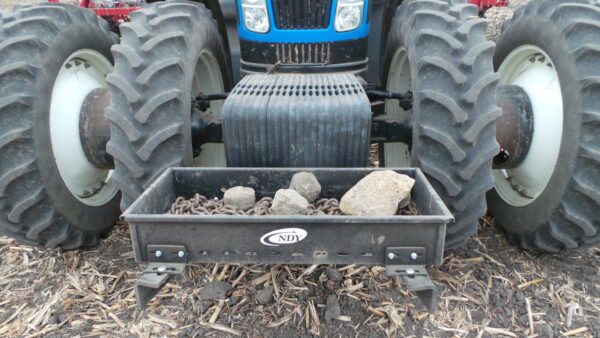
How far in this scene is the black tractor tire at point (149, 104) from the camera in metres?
2.10

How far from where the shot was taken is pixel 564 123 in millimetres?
2320

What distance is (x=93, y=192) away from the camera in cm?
300

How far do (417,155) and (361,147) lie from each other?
0.91ft

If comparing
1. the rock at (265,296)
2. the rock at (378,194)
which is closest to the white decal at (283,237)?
the rock at (378,194)

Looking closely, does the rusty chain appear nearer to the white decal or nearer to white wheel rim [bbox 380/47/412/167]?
the white decal

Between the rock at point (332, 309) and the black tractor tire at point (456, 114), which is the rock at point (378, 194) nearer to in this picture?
the black tractor tire at point (456, 114)

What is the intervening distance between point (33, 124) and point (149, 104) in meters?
0.78

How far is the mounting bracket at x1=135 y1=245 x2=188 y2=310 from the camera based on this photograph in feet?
5.36

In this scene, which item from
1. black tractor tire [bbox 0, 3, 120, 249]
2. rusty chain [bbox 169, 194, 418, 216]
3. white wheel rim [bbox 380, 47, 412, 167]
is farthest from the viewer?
white wheel rim [bbox 380, 47, 412, 167]

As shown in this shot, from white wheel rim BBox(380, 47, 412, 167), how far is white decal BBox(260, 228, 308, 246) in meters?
1.10

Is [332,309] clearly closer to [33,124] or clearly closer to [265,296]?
[265,296]

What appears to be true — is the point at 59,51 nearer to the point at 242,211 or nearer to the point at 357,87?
the point at 242,211

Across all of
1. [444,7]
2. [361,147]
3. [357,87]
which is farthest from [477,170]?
[444,7]

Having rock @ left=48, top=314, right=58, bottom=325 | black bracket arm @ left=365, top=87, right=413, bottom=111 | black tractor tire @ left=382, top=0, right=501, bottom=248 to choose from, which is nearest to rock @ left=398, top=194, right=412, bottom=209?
black tractor tire @ left=382, top=0, right=501, bottom=248
